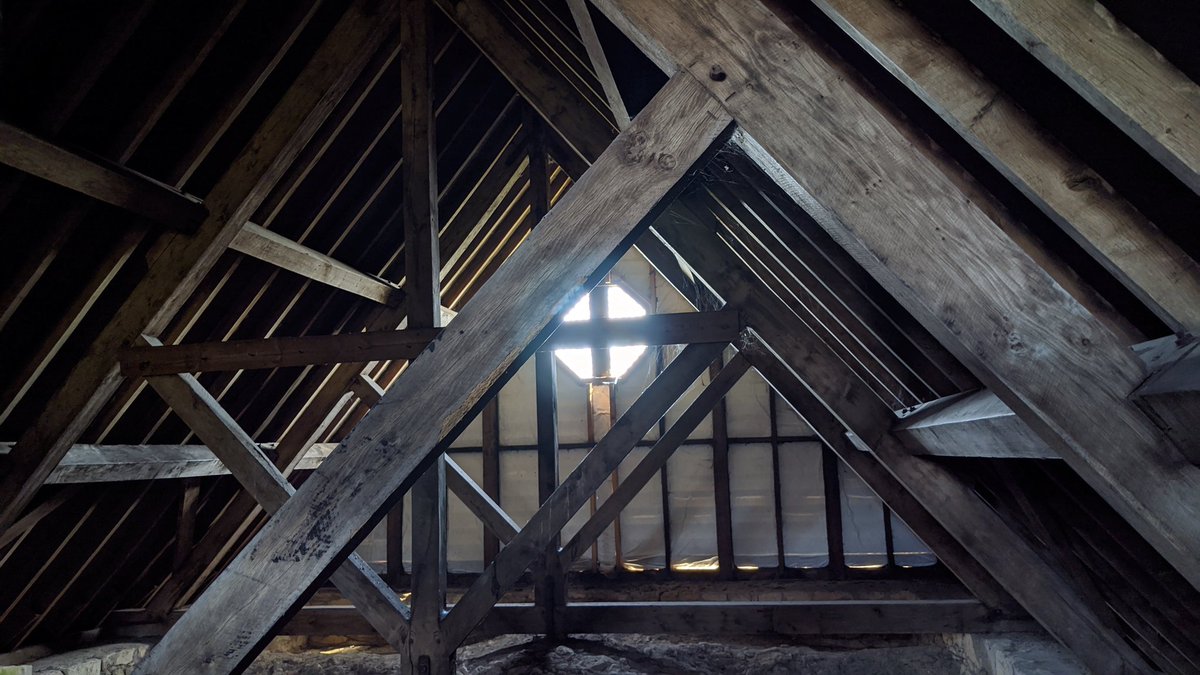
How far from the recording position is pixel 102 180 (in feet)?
10.2

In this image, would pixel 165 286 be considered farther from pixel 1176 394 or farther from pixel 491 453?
pixel 491 453

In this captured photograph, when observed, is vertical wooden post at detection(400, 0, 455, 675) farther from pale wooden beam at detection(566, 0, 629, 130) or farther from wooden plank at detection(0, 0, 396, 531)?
pale wooden beam at detection(566, 0, 629, 130)

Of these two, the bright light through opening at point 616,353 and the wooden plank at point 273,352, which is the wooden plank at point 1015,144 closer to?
the wooden plank at point 273,352

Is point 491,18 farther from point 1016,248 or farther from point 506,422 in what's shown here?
point 506,422

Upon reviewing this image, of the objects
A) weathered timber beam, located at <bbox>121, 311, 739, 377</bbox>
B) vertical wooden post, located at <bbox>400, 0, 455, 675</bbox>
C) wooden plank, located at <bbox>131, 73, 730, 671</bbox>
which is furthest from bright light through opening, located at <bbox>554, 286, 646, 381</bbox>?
wooden plank, located at <bbox>131, 73, 730, 671</bbox>

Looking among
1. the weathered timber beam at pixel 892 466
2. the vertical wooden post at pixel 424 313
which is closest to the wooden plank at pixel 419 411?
the vertical wooden post at pixel 424 313

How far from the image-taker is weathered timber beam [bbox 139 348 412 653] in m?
3.70

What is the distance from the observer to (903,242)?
4.33 ft

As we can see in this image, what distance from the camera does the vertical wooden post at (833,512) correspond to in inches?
347

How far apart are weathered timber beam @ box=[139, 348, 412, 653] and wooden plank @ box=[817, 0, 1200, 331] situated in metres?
3.28

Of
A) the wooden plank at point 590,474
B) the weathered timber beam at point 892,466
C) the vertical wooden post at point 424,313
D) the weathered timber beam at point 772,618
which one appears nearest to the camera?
the weathered timber beam at point 892,466

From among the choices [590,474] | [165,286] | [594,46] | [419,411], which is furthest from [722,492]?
[419,411]

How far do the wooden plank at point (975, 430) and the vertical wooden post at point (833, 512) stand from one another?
598 cm

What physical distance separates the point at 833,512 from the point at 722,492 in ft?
4.18
